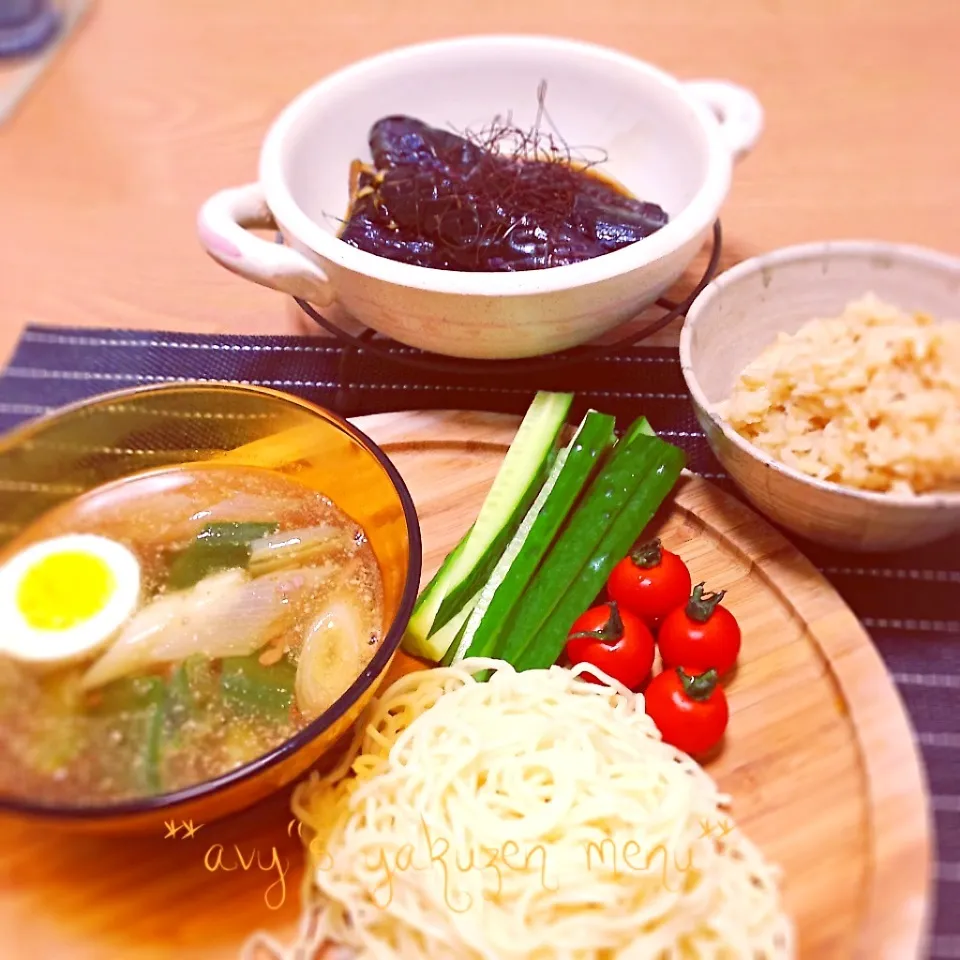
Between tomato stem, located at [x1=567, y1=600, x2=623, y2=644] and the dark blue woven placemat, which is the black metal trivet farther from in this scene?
tomato stem, located at [x1=567, y1=600, x2=623, y2=644]

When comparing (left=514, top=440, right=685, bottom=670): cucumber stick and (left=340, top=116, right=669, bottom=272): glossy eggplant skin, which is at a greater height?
(left=340, top=116, right=669, bottom=272): glossy eggplant skin

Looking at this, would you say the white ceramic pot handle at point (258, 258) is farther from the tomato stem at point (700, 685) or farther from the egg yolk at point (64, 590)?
the tomato stem at point (700, 685)

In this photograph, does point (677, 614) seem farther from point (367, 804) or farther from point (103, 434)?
point (103, 434)

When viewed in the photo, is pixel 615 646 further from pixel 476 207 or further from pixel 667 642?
pixel 476 207

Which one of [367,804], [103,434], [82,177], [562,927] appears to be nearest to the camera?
[562,927]

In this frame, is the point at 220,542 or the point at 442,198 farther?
the point at 442,198

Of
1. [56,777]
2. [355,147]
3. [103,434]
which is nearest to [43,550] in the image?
[103,434]

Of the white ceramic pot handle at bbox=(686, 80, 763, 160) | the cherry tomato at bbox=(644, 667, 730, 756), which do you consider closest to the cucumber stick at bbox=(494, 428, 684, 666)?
the cherry tomato at bbox=(644, 667, 730, 756)
